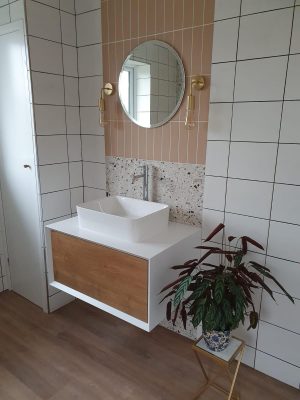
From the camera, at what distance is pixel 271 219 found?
5.06ft

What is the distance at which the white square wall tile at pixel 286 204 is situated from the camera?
1.46 meters

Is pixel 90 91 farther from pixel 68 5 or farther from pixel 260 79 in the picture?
pixel 260 79

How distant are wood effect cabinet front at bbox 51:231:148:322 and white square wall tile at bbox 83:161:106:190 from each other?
1.81ft

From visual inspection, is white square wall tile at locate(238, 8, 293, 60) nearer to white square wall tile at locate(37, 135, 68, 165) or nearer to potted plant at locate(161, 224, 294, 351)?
potted plant at locate(161, 224, 294, 351)

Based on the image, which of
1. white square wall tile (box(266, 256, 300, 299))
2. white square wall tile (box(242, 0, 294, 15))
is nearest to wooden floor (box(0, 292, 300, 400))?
white square wall tile (box(266, 256, 300, 299))

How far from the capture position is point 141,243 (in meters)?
1.55

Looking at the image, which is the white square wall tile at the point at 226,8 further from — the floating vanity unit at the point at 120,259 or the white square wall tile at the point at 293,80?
the floating vanity unit at the point at 120,259

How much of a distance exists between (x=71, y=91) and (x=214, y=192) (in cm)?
121

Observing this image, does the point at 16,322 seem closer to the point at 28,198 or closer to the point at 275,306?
the point at 28,198

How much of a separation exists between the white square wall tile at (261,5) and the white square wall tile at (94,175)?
4.04ft

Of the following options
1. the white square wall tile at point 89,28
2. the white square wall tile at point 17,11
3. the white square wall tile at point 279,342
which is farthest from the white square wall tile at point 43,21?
the white square wall tile at point 279,342

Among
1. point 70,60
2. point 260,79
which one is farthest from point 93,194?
point 260,79

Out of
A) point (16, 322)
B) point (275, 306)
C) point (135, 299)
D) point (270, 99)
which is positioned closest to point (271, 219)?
point (275, 306)

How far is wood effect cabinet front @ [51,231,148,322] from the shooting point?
146 cm
